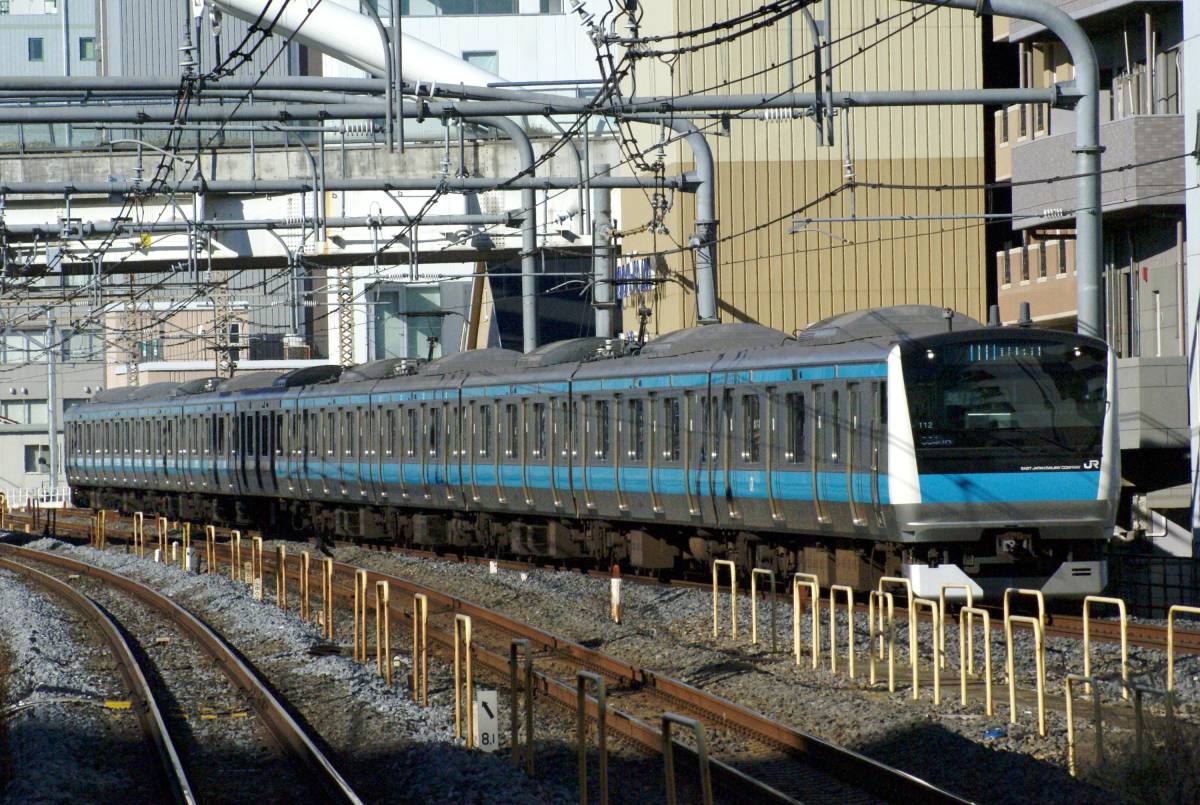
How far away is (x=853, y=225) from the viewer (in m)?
35.2

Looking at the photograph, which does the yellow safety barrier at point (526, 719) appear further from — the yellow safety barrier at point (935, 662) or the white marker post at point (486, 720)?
the yellow safety barrier at point (935, 662)

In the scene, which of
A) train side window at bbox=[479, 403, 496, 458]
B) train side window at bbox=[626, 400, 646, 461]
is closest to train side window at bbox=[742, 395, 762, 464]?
train side window at bbox=[626, 400, 646, 461]

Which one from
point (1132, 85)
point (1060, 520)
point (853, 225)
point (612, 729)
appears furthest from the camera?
point (853, 225)

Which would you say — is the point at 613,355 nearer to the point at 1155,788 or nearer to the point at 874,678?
the point at 874,678

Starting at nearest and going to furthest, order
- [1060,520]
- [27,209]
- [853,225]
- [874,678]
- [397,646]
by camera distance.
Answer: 1. [874,678]
2. [1060,520]
3. [397,646]
4. [27,209]
5. [853,225]

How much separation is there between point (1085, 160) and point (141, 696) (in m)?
10.4

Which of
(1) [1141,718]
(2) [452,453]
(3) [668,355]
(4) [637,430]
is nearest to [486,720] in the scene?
(1) [1141,718]

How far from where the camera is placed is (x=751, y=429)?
1942cm

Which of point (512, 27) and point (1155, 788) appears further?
point (512, 27)

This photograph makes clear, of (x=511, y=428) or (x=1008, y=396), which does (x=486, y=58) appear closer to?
(x=511, y=428)

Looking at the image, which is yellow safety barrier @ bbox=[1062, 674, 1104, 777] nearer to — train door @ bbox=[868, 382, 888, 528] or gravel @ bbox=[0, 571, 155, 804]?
train door @ bbox=[868, 382, 888, 528]

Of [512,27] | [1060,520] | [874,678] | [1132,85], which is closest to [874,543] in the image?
[1060,520]

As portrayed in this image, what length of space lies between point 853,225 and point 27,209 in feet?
51.2

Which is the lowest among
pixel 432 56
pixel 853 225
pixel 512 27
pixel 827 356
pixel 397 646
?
pixel 397 646
